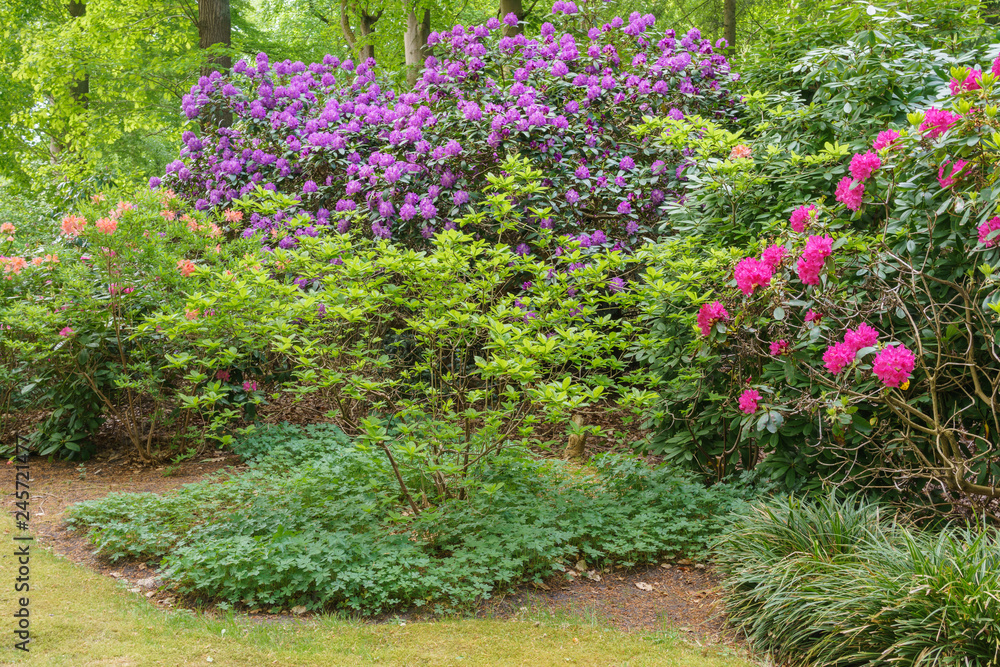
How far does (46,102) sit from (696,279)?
15189 millimetres

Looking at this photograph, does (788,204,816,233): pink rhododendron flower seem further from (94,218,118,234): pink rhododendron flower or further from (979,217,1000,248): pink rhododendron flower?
(94,218,118,234): pink rhododendron flower

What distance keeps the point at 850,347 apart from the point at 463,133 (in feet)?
14.1

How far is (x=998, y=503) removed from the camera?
4168mm

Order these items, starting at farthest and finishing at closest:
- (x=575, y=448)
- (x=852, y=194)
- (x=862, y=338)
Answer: (x=575, y=448) → (x=852, y=194) → (x=862, y=338)

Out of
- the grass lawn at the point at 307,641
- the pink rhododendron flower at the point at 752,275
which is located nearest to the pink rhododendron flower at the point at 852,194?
the pink rhododendron flower at the point at 752,275

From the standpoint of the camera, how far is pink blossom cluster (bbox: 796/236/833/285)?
3.61 meters

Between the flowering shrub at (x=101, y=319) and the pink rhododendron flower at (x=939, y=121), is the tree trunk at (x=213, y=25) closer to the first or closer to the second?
the flowering shrub at (x=101, y=319)

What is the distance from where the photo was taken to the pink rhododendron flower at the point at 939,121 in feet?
11.7

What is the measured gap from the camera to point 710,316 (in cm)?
424

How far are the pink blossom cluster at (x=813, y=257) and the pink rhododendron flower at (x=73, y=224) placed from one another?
5103 mm

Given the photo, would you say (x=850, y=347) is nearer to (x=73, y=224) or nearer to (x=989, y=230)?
(x=989, y=230)

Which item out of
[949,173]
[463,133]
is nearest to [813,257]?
[949,173]

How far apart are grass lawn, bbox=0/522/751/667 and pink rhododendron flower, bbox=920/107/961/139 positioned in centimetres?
270

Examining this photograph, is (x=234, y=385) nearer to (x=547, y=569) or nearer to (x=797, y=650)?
(x=547, y=569)
